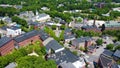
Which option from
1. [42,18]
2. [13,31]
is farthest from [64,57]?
[42,18]

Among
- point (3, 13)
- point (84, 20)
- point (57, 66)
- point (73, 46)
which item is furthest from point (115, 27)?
point (3, 13)

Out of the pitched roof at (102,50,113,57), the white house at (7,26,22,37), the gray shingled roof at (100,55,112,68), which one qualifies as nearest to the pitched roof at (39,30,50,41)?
the white house at (7,26,22,37)

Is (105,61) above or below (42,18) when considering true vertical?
above

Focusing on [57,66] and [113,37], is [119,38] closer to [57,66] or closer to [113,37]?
[113,37]

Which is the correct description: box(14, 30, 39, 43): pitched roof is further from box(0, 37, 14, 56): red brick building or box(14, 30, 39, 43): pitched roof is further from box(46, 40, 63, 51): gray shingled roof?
box(46, 40, 63, 51): gray shingled roof

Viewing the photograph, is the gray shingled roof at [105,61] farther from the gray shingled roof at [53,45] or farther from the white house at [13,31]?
the white house at [13,31]

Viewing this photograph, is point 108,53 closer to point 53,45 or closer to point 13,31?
point 53,45
